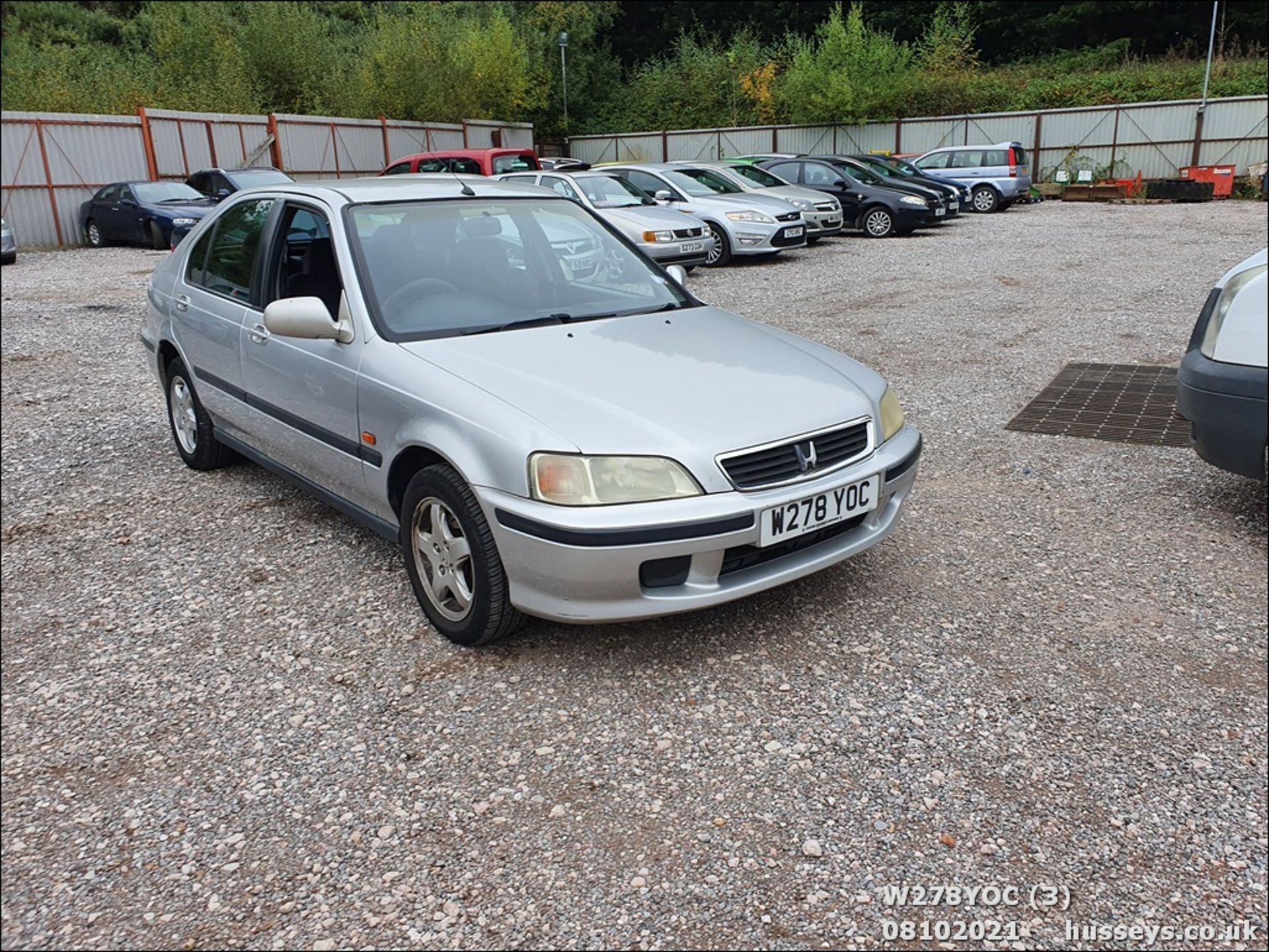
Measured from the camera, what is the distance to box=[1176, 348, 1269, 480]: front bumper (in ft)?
1.99

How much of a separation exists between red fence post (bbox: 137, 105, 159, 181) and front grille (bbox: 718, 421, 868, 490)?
810 inches

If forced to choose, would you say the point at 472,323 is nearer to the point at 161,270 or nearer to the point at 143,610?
the point at 143,610

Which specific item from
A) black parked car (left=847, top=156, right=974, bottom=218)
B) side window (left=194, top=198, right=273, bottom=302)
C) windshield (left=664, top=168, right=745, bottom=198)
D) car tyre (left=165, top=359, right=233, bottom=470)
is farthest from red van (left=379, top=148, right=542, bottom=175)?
side window (left=194, top=198, right=273, bottom=302)

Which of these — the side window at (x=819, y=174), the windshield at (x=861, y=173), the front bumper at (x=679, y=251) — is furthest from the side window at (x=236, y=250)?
the windshield at (x=861, y=173)

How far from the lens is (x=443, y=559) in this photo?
323cm

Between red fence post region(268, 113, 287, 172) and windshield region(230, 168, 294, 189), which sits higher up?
red fence post region(268, 113, 287, 172)

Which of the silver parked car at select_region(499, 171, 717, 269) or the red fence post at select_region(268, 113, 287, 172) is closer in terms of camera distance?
the silver parked car at select_region(499, 171, 717, 269)

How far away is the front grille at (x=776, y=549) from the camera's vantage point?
9.60 ft

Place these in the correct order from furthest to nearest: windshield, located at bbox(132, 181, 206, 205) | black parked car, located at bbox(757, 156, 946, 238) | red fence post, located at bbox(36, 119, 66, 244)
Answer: red fence post, located at bbox(36, 119, 66, 244) < windshield, located at bbox(132, 181, 206, 205) < black parked car, located at bbox(757, 156, 946, 238)

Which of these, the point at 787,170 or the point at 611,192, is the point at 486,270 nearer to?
the point at 611,192

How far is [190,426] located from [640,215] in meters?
8.55

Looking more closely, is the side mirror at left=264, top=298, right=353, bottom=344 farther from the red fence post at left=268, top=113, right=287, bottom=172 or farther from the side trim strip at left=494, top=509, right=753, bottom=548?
the red fence post at left=268, top=113, right=287, bottom=172

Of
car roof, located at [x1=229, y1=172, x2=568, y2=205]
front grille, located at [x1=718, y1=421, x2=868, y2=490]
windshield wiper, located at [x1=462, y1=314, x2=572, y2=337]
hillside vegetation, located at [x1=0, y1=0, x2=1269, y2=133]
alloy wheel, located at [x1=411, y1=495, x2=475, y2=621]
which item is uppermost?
hillside vegetation, located at [x1=0, y1=0, x2=1269, y2=133]

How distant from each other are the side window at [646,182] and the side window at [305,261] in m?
10.9
